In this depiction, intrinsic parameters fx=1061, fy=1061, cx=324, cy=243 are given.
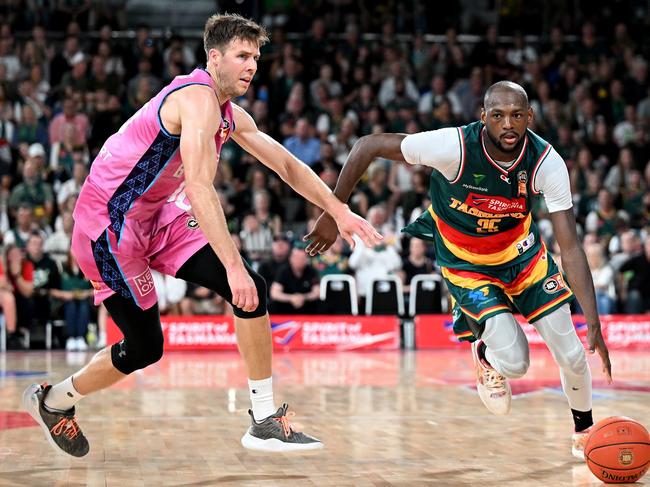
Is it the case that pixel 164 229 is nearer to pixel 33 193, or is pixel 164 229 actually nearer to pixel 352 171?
pixel 352 171

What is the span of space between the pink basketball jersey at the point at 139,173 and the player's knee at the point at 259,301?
0.60 meters

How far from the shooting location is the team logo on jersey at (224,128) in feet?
17.5

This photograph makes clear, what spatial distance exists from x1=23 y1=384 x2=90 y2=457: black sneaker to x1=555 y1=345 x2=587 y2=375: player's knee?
104 inches

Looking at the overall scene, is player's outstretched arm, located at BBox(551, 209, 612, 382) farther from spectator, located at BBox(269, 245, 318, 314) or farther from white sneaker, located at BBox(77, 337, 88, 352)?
white sneaker, located at BBox(77, 337, 88, 352)

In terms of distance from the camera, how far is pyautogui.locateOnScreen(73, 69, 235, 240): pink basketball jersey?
208 inches

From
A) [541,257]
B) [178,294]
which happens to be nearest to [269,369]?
[541,257]

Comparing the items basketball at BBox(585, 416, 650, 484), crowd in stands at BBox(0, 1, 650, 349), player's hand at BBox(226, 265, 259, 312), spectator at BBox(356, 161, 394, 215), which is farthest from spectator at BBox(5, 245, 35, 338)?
basketball at BBox(585, 416, 650, 484)

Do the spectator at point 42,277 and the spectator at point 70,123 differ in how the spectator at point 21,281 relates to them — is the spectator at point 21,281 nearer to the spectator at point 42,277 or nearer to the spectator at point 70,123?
the spectator at point 42,277

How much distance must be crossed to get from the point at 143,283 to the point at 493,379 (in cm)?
209

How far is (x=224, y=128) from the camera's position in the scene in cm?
536

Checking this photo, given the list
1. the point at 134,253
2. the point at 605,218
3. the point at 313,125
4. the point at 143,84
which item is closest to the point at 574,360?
the point at 134,253

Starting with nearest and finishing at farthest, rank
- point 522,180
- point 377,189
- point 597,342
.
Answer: point 597,342, point 522,180, point 377,189

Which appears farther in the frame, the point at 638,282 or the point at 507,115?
the point at 638,282

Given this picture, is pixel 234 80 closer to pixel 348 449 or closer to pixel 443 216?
pixel 443 216
